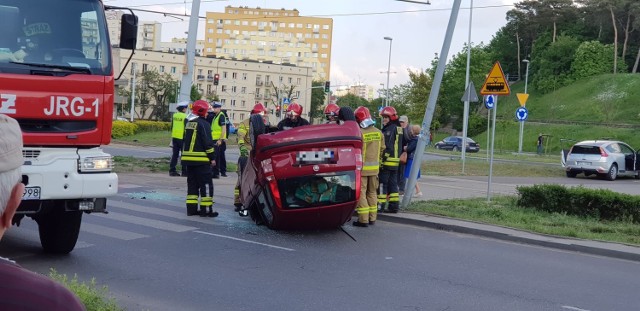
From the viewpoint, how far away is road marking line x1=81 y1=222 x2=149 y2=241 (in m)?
10.3

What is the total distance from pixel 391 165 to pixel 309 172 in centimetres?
322

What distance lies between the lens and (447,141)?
6372 centimetres

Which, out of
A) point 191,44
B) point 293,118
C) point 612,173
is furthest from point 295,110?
point 612,173

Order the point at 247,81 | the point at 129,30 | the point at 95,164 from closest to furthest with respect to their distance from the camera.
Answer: the point at 95,164 < the point at 129,30 < the point at 247,81

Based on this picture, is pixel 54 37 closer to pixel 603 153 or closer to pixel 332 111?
pixel 332 111

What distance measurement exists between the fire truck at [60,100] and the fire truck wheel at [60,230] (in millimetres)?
12

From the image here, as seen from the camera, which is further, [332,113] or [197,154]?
[332,113]

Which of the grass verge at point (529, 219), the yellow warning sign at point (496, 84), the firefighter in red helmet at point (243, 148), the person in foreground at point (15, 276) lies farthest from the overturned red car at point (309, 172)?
the person in foreground at point (15, 276)

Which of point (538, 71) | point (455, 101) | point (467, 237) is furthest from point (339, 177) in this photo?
point (538, 71)

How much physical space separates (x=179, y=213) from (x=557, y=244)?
6.22 m

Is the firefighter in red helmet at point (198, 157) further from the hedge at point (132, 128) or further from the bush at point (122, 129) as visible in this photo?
the bush at point (122, 129)

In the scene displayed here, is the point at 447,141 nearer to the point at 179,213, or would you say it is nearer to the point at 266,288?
the point at 179,213

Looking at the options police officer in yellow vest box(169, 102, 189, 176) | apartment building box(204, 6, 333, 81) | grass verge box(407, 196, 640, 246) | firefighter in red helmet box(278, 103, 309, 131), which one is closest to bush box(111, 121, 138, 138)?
police officer in yellow vest box(169, 102, 189, 176)

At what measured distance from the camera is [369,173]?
12438 mm
